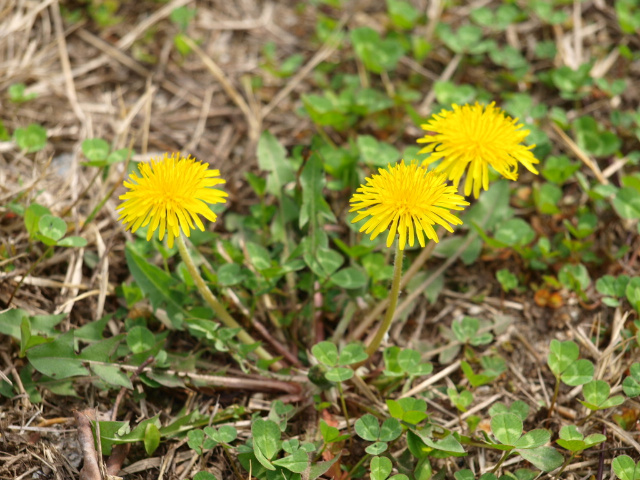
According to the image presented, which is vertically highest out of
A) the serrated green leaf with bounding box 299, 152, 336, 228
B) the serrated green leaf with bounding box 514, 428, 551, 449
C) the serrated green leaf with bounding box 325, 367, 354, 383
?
the serrated green leaf with bounding box 299, 152, 336, 228

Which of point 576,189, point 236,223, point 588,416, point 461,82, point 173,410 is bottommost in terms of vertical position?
point 173,410

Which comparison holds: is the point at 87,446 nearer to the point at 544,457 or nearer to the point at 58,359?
the point at 58,359

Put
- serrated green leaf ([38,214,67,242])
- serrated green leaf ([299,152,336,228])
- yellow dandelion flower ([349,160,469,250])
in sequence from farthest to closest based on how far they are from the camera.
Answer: serrated green leaf ([299,152,336,228]), serrated green leaf ([38,214,67,242]), yellow dandelion flower ([349,160,469,250])

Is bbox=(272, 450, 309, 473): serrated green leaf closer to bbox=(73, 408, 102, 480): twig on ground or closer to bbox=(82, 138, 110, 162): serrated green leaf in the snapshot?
bbox=(73, 408, 102, 480): twig on ground

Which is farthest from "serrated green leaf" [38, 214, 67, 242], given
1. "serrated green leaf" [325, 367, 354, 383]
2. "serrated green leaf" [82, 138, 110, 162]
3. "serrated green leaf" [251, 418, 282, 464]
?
"serrated green leaf" [325, 367, 354, 383]

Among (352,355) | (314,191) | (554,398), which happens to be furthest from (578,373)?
(314,191)

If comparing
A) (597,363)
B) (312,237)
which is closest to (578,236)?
(597,363)

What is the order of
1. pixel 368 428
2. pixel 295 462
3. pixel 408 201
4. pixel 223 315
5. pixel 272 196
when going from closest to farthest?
pixel 408 201
pixel 295 462
pixel 368 428
pixel 223 315
pixel 272 196

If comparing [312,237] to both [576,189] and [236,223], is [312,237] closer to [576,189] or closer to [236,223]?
[236,223]

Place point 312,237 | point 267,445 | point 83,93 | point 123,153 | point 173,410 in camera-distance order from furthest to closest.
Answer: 1. point 83,93
2. point 123,153
3. point 312,237
4. point 173,410
5. point 267,445
